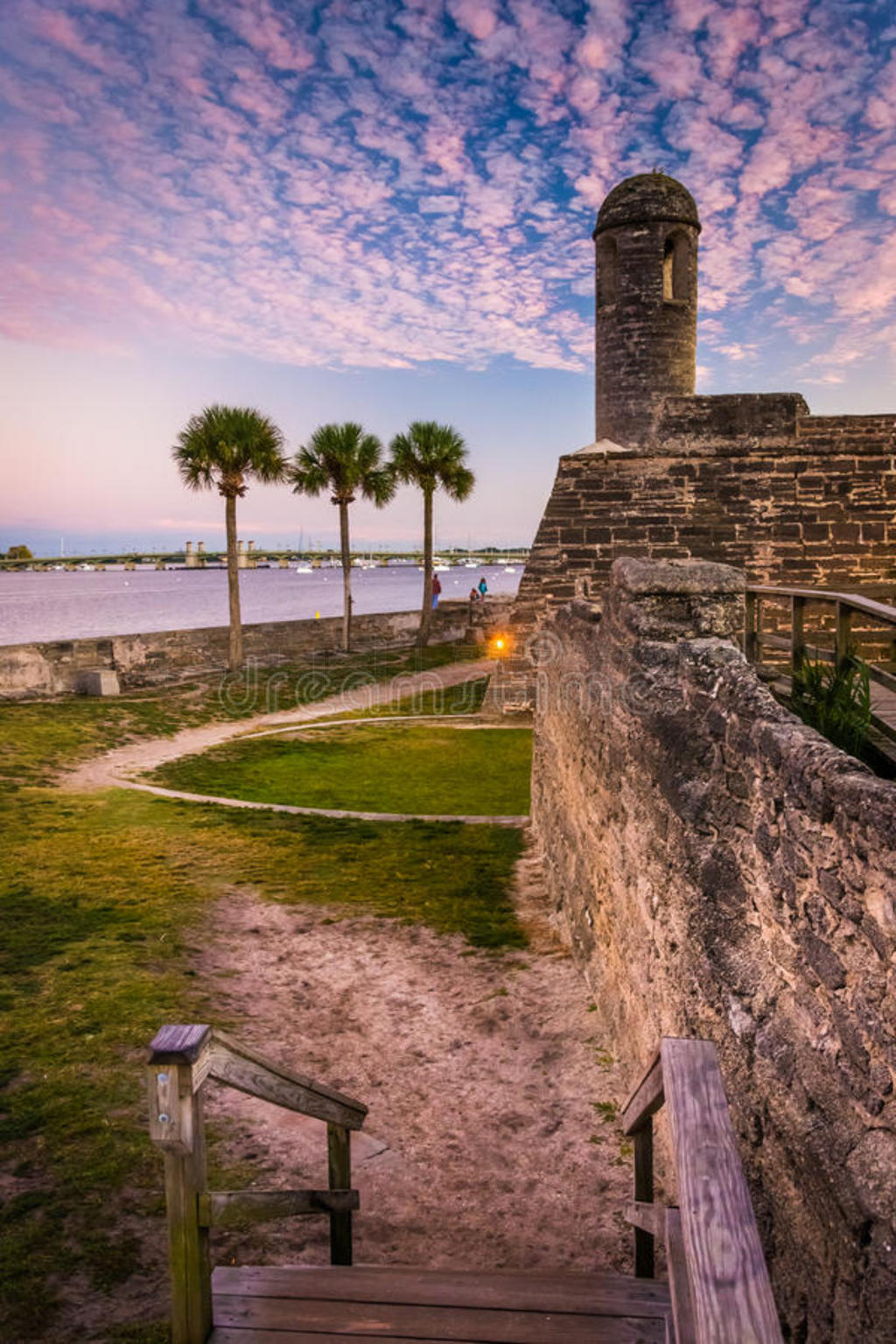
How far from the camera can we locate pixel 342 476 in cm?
3350

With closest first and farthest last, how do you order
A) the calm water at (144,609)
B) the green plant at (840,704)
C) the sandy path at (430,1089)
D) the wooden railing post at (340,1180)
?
the wooden railing post at (340,1180), the sandy path at (430,1089), the green plant at (840,704), the calm water at (144,609)

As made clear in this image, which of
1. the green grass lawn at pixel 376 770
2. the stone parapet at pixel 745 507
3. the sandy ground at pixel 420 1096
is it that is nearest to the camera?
the sandy ground at pixel 420 1096

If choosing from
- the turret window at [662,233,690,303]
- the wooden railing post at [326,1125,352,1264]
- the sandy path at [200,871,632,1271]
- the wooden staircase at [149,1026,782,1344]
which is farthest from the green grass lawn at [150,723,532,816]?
the turret window at [662,233,690,303]

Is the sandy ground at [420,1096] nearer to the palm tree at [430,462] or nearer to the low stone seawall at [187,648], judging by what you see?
the low stone seawall at [187,648]

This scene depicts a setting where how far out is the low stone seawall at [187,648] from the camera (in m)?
20.6

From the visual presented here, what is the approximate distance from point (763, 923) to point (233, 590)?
24926mm

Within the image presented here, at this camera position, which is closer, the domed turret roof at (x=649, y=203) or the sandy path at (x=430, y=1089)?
the sandy path at (x=430, y=1089)

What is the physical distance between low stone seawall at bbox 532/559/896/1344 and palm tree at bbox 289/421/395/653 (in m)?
27.0

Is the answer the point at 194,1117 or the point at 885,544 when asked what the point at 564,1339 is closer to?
the point at 194,1117

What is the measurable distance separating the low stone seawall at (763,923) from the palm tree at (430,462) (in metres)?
28.6

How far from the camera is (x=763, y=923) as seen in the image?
3.45 m

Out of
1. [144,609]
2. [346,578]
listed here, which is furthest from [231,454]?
[144,609]

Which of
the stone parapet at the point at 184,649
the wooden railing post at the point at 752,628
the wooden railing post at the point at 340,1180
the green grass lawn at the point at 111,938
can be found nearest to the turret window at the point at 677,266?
the stone parapet at the point at 184,649

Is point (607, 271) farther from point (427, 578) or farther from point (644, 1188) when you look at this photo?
point (644, 1188)
